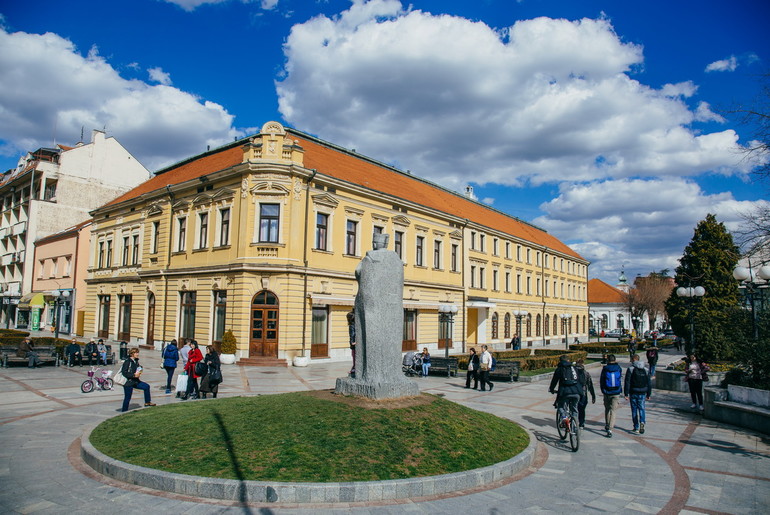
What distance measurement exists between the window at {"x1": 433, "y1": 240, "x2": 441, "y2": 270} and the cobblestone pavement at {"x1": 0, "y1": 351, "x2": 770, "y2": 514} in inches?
895

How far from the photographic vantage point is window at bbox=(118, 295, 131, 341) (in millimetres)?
35562

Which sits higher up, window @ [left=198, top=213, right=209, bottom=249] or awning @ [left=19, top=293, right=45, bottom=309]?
window @ [left=198, top=213, right=209, bottom=249]

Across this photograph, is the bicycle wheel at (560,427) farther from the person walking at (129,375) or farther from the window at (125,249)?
the window at (125,249)

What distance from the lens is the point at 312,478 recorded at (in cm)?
690

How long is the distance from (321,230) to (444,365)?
1077 centimetres

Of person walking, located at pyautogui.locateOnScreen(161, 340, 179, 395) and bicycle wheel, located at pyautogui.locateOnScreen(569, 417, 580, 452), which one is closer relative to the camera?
bicycle wheel, located at pyautogui.locateOnScreen(569, 417, 580, 452)

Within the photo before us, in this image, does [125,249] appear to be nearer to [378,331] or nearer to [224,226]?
[224,226]

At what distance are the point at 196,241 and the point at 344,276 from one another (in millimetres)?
9431

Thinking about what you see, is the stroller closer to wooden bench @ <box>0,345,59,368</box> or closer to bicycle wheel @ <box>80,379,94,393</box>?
bicycle wheel @ <box>80,379,94,393</box>

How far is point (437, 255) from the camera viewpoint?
38.2 m

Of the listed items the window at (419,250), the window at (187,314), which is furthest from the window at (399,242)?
the window at (187,314)

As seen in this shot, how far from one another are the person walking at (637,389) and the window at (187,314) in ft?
80.1

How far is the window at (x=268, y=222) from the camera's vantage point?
2653cm

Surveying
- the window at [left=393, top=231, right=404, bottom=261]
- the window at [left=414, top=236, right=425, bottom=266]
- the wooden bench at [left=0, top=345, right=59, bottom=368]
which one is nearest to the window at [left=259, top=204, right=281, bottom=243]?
the window at [left=393, top=231, right=404, bottom=261]
